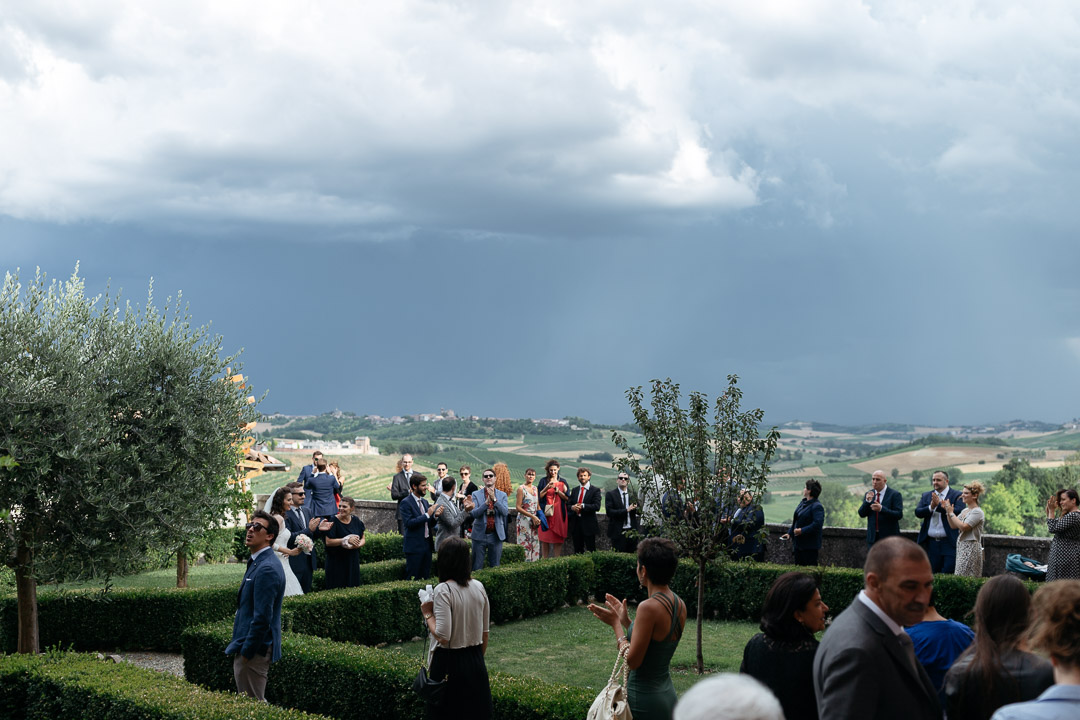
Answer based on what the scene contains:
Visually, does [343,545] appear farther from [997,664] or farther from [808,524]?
[997,664]

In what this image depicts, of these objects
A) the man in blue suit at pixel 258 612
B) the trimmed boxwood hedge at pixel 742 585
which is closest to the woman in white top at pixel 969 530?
the trimmed boxwood hedge at pixel 742 585

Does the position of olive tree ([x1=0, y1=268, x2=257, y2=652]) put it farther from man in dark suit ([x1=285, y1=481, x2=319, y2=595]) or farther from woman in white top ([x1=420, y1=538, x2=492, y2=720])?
woman in white top ([x1=420, y1=538, x2=492, y2=720])

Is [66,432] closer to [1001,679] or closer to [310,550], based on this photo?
[310,550]

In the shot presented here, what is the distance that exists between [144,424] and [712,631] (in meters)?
9.45

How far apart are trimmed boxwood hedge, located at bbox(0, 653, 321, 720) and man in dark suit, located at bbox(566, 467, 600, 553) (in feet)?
34.9

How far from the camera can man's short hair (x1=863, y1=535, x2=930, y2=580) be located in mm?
3609

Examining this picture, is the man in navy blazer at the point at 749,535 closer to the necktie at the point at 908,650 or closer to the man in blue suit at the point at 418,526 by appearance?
the man in blue suit at the point at 418,526

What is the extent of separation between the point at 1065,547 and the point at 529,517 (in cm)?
927

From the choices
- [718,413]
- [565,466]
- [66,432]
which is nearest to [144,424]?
[66,432]

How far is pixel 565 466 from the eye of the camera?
19.9m

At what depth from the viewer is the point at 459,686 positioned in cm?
620

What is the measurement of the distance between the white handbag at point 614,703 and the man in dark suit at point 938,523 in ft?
35.1

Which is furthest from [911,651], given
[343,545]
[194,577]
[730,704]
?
[194,577]

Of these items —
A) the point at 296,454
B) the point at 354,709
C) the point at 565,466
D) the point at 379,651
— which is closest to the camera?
the point at 354,709
